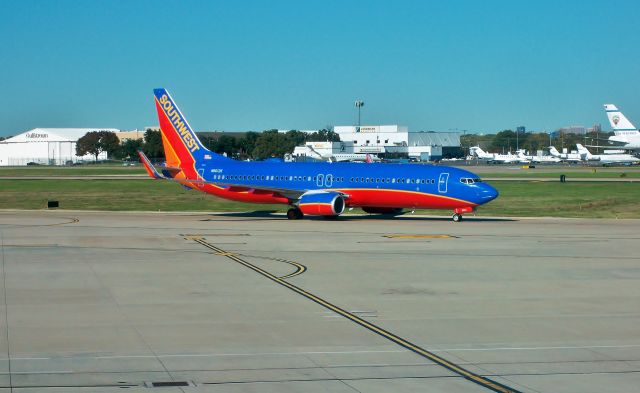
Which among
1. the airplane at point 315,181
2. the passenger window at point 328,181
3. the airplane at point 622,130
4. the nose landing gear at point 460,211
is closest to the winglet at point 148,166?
the airplane at point 315,181

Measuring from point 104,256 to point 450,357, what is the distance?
21.8m

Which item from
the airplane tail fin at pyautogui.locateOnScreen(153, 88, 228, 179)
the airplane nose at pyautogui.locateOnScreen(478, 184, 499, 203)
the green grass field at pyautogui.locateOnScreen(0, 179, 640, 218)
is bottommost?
the green grass field at pyautogui.locateOnScreen(0, 179, 640, 218)

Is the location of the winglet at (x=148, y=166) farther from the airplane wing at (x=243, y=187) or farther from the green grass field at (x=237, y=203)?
the green grass field at (x=237, y=203)

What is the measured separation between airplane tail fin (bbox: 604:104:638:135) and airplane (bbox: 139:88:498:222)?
132436 mm

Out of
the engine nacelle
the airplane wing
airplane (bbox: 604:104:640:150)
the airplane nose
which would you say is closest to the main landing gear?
the airplane wing

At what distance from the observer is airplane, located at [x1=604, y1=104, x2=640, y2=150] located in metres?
180

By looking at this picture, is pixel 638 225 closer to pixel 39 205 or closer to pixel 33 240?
pixel 33 240

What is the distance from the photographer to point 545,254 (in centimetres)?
3919

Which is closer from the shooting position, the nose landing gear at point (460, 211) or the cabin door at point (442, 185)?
the cabin door at point (442, 185)

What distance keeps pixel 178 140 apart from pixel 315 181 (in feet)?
38.7

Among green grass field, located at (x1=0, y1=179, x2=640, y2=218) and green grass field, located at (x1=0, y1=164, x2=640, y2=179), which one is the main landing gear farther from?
green grass field, located at (x1=0, y1=164, x2=640, y2=179)

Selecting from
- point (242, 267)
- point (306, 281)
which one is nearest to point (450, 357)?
point (306, 281)

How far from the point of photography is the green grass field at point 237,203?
6906 centimetres

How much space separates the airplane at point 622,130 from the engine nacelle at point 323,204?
136 m
